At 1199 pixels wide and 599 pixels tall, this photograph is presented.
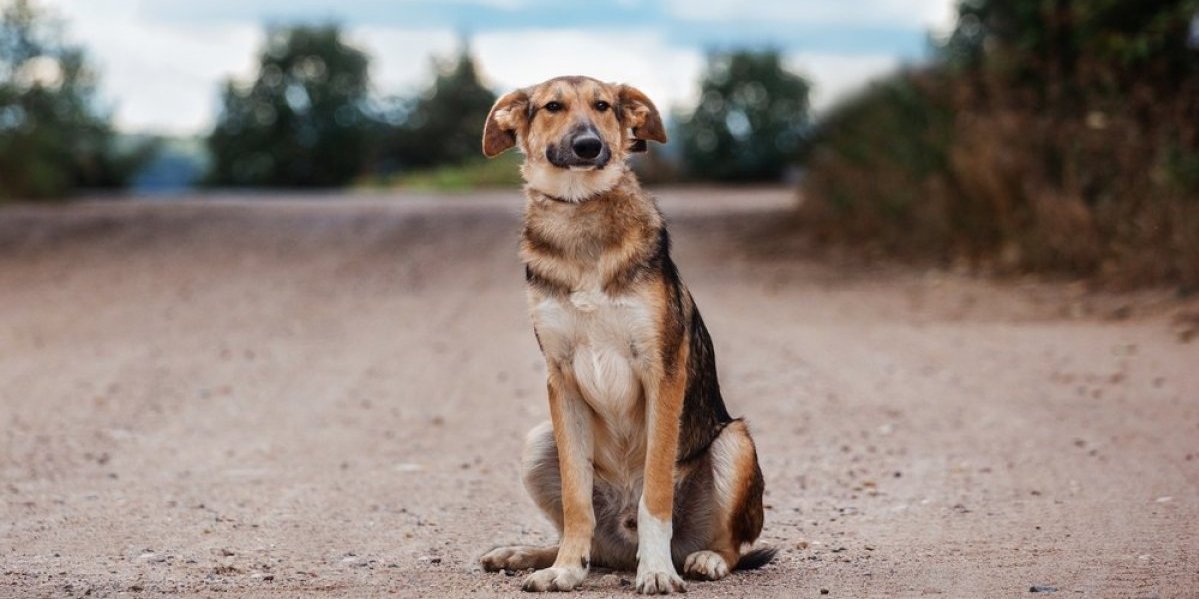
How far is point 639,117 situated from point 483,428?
4086mm

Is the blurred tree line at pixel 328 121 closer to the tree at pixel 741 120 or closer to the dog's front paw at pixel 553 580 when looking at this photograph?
the tree at pixel 741 120

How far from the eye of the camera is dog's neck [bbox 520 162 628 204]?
569 cm

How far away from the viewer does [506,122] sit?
6004mm

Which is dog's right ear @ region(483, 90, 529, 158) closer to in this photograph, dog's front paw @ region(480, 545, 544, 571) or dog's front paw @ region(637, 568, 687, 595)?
dog's front paw @ region(480, 545, 544, 571)

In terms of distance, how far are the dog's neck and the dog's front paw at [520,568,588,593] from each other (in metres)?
1.38

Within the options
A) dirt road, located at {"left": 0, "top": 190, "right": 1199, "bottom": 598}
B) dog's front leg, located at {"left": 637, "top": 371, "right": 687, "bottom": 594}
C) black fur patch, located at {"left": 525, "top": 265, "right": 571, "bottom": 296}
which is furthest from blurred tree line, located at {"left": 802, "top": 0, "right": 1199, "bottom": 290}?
black fur patch, located at {"left": 525, "top": 265, "right": 571, "bottom": 296}

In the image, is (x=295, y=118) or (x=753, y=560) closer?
(x=753, y=560)

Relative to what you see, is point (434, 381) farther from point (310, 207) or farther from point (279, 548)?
point (310, 207)

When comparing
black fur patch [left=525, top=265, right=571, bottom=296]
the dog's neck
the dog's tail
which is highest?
the dog's neck

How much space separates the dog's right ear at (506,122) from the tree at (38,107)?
27587 millimetres

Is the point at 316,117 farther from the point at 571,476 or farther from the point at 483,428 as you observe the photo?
the point at 571,476

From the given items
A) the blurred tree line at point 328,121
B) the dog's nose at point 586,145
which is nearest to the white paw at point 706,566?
the dog's nose at point 586,145

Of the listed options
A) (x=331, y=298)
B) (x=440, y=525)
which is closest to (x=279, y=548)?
(x=440, y=525)

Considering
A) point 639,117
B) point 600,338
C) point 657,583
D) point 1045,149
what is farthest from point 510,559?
Result: point 1045,149
